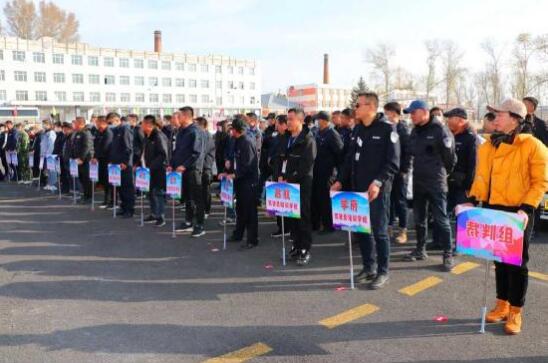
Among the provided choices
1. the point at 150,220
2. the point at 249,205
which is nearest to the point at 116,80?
the point at 150,220

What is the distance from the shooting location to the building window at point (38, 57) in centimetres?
6988

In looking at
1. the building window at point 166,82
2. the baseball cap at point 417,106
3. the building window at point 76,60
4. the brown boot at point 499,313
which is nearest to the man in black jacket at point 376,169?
the baseball cap at point 417,106

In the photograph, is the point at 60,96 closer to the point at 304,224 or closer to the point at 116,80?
the point at 116,80

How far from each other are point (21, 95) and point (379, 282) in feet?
247

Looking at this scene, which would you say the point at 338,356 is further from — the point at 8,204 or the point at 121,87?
the point at 121,87

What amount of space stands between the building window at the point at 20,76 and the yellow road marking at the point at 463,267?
75.5 metres

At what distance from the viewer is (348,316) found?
462cm

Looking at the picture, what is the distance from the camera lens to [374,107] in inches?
217

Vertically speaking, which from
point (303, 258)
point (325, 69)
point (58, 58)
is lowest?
point (303, 258)

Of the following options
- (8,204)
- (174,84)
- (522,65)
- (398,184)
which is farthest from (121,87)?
(398,184)

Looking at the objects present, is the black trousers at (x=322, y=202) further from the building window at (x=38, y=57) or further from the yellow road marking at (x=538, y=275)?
the building window at (x=38, y=57)

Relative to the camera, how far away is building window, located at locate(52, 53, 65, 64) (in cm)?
7181

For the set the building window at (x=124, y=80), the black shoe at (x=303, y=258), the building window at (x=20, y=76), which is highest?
the building window at (x=124, y=80)

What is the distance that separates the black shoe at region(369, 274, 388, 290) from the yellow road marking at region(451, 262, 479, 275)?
1.07m
